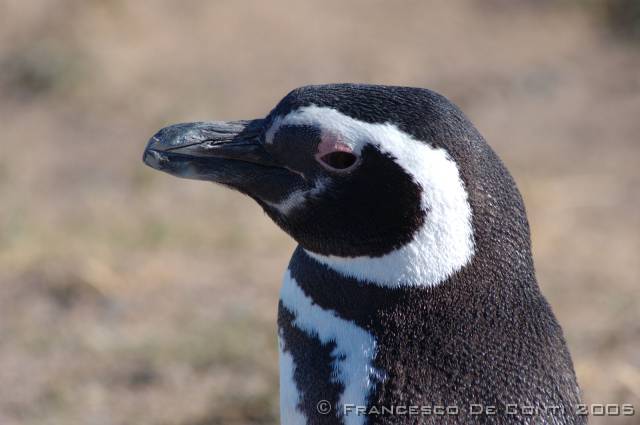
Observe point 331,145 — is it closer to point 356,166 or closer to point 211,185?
point 356,166

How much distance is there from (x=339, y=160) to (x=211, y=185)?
13.0ft

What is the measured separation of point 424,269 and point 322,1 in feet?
21.0

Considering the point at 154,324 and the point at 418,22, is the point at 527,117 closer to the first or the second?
the point at 418,22

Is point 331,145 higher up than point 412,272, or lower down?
higher up

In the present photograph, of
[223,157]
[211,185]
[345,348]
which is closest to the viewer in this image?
[345,348]

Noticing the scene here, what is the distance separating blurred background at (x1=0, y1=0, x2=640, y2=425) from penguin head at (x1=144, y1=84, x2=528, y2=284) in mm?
1595

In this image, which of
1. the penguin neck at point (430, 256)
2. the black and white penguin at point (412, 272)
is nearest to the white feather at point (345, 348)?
the black and white penguin at point (412, 272)

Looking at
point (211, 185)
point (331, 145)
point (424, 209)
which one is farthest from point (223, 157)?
point (211, 185)

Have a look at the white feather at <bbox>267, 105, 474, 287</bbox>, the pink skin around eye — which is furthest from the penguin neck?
the pink skin around eye

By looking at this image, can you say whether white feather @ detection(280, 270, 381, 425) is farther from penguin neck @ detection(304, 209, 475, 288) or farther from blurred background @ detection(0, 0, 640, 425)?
blurred background @ detection(0, 0, 640, 425)

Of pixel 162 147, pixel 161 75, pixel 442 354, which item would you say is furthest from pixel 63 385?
A: pixel 161 75

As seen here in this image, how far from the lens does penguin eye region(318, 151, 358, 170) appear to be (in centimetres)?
214

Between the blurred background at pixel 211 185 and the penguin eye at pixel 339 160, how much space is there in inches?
67.3

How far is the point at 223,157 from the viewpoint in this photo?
2.30m
